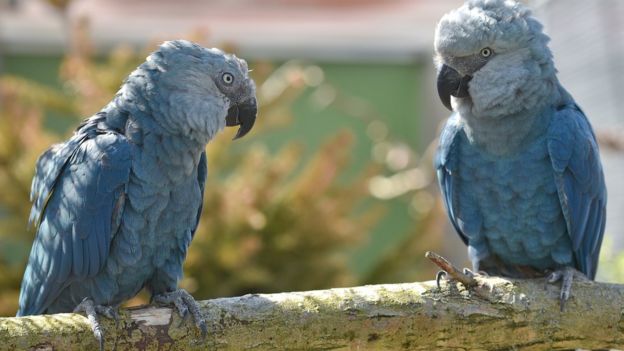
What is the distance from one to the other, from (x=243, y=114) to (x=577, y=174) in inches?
51.4

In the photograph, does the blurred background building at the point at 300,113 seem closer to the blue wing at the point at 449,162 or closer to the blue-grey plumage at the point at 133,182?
the blue wing at the point at 449,162

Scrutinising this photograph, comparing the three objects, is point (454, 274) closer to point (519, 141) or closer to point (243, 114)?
point (519, 141)

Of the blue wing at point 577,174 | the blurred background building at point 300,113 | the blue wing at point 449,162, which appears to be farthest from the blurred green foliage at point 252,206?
the blue wing at point 577,174

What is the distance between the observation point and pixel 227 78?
2.73m

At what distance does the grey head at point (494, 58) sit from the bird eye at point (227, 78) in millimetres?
807

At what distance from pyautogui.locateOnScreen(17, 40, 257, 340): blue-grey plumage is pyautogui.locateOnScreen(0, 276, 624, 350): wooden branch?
338mm

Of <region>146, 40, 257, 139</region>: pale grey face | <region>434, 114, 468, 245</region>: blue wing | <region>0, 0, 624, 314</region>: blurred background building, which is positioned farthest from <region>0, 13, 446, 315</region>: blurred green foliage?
<region>146, 40, 257, 139</region>: pale grey face

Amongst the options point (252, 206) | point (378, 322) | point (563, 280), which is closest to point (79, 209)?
point (378, 322)

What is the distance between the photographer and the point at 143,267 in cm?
271

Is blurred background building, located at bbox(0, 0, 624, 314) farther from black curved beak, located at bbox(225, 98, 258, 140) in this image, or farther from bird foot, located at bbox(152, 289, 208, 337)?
bird foot, located at bbox(152, 289, 208, 337)

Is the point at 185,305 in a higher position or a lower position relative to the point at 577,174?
lower

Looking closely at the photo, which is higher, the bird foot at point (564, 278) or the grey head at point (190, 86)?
the grey head at point (190, 86)

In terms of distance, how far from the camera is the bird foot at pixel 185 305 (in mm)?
2314

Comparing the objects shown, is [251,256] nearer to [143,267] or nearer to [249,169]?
[249,169]
